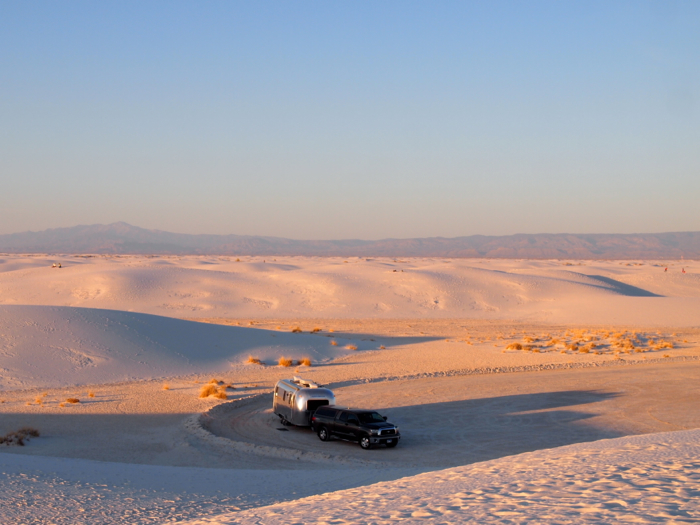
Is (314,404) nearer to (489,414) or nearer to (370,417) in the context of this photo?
(370,417)

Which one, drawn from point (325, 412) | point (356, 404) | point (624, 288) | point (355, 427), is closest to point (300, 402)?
point (325, 412)

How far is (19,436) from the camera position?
527 inches

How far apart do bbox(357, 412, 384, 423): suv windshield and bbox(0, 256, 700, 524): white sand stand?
71cm

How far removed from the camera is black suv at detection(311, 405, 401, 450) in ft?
45.5

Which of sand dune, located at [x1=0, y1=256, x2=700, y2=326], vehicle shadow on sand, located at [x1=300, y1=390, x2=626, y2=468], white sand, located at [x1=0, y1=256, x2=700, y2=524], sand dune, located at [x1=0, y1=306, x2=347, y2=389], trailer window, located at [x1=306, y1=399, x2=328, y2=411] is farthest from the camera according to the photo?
sand dune, located at [x1=0, y1=256, x2=700, y2=326]

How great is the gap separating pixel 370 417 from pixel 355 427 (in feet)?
1.58

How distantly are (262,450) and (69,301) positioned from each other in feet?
139

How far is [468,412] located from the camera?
58.2 feet

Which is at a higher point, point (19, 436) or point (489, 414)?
point (19, 436)

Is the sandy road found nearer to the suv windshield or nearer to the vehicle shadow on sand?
the vehicle shadow on sand

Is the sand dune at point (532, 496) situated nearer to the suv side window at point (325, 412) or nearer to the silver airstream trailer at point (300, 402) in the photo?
the suv side window at point (325, 412)

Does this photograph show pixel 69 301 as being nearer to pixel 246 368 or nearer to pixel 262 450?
pixel 246 368

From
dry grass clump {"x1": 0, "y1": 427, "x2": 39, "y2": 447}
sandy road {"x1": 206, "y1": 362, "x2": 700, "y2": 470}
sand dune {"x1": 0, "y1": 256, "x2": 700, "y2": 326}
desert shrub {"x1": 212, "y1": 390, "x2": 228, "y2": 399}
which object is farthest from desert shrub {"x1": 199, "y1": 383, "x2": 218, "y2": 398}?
sand dune {"x1": 0, "y1": 256, "x2": 700, "y2": 326}

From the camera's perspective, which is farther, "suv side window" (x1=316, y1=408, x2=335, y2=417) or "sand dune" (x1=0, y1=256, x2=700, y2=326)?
"sand dune" (x1=0, y1=256, x2=700, y2=326)
